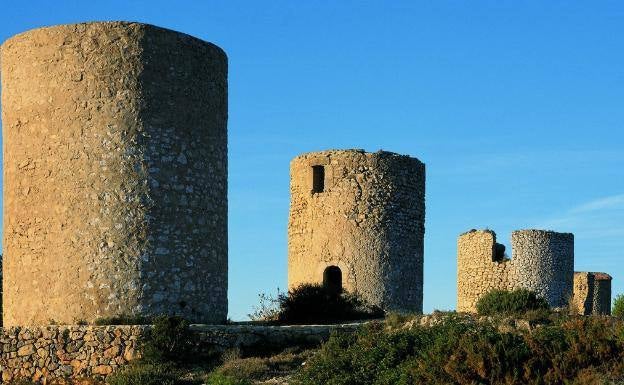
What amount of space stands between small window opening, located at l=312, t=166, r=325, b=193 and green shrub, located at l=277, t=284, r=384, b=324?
10.9 feet

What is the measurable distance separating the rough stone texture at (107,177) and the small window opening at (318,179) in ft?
23.3

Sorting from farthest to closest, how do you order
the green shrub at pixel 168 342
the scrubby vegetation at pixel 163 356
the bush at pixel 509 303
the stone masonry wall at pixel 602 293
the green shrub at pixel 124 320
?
1. the stone masonry wall at pixel 602 293
2. the bush at pixel 509 303
3. the green shrub at pixel 124 320
4. the green shrub at pixel 168 342
5. the scrubby vegetation at pixel 163 356

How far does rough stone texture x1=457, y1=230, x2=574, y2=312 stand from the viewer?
119 ft

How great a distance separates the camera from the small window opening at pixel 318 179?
2694cm

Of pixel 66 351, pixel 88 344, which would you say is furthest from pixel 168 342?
pixel 66 351

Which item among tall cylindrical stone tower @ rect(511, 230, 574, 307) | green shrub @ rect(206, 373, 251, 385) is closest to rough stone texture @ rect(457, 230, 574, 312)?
tall cylindrical stone tower @ rect(511, 230, 574, 307)

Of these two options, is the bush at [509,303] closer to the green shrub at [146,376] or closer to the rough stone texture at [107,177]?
the rough stone texture at [107,177]

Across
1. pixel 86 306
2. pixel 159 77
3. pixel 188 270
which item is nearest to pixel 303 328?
pixel 188 270

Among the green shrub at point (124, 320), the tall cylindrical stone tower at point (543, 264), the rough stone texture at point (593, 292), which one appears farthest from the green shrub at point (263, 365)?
the rough stone texture at point (593, 292)

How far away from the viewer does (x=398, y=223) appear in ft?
85.6

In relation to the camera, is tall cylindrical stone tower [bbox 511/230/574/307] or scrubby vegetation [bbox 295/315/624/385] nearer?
scrubby vegetation [bbox 295/315/624/385]

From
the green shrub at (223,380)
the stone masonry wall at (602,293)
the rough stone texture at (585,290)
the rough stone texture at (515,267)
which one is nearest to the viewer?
the green shrub at (223,380)

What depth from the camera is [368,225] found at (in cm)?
2588

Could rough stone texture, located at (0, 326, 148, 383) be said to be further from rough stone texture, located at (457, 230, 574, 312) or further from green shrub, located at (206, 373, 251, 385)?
rough stone texture, located at (457, 230, 574, 312)
